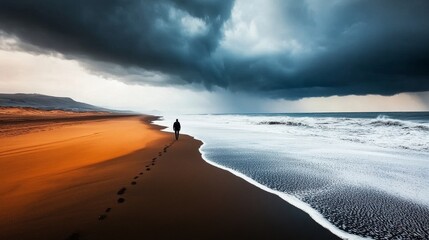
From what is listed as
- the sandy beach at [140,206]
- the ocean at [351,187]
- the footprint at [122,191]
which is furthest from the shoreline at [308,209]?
the footprint at [122,191]

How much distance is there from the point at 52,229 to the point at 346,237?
4.60 meters

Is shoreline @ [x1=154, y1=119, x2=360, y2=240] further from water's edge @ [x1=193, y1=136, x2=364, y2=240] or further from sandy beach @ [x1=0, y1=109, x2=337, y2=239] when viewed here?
sandy beach @ [x1=0, y1=109, x2=337, y2=239]

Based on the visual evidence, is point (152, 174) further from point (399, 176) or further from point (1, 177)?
point (399, 176)

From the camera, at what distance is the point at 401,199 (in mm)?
5812

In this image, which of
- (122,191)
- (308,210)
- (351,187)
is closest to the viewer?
(308,210)

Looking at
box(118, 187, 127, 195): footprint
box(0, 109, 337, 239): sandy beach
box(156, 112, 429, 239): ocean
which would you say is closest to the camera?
box(0, 109, 337, 239): sandy beach

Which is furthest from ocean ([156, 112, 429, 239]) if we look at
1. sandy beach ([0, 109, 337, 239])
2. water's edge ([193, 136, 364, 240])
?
sandy beach ([0, 109, 337, 239])

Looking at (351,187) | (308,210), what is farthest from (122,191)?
(351,187)

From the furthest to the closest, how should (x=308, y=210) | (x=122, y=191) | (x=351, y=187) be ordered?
(x=351, y=187) < (x=122, y=191) < (x=308, y=210)

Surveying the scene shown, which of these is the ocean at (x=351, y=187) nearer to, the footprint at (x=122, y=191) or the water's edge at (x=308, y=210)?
the water's edge at (x=308, y=210)

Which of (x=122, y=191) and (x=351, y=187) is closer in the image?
(x=122, y=191)

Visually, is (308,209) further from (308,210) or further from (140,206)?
(140,206)

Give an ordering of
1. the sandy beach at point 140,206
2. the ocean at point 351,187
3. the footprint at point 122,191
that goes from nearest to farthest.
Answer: the sandy beach at point 140,206, the ocean at point 351,187, the footprint at point 122,191

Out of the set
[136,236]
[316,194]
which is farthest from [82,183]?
[316,194]
